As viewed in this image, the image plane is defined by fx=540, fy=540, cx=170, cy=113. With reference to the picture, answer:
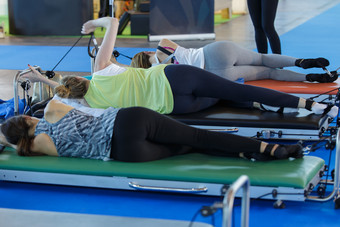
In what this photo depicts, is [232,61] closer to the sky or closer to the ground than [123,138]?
closer to the sky

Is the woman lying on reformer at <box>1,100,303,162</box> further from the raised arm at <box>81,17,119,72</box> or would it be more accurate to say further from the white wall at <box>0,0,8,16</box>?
the white wall at <box>0,0,8,16</box>

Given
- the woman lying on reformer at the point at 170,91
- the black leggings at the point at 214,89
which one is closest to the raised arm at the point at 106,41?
the woman lying on reformer at the point at 170,91

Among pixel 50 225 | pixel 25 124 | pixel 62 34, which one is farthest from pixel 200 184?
pixel 62 34

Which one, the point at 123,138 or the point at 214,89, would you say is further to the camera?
the point at 214,89

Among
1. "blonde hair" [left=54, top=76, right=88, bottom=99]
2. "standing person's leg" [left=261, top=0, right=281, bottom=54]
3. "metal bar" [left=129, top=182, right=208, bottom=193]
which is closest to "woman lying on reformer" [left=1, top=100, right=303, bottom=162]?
"metal bar" [left=129, top=182, right=208, bottom=193]

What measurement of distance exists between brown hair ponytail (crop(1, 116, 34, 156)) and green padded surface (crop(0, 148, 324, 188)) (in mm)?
81

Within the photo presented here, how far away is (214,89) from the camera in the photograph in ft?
12.5

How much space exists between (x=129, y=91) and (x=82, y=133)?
86cm

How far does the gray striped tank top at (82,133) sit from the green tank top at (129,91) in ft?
2.29

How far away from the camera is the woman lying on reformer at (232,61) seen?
454cm

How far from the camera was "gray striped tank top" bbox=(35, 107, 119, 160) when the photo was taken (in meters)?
3.18

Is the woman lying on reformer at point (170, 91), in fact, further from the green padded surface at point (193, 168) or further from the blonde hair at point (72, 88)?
the green padded surface at point (193, 168)

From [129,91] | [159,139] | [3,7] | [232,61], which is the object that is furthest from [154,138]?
[3,7]

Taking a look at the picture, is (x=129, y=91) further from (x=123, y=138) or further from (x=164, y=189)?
(x=164, y=189)
